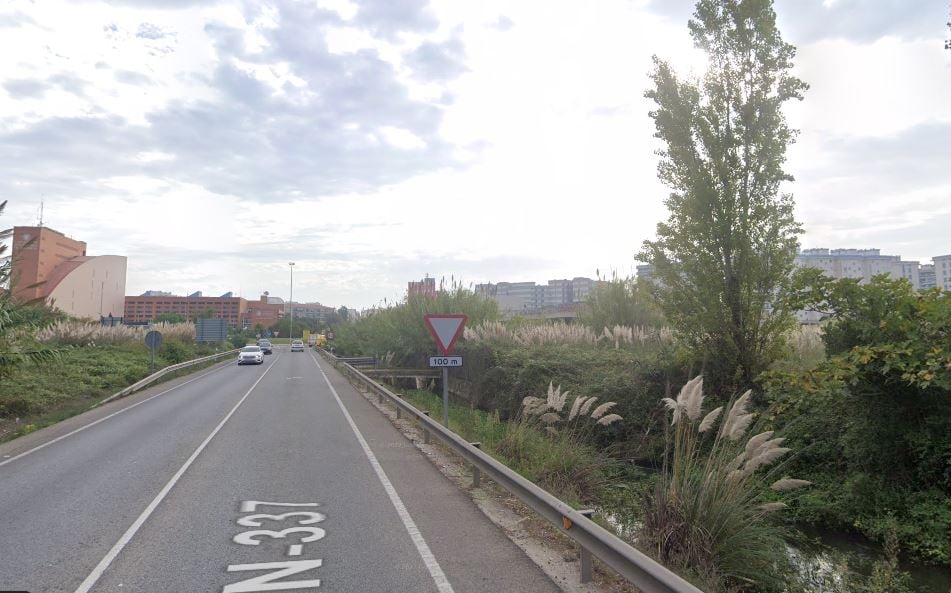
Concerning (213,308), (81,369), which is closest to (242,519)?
(81,369)

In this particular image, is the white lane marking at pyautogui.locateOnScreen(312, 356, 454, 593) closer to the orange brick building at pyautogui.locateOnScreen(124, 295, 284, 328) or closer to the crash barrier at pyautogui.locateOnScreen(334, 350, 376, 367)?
the crash barrier at pyautogui.locateOnScreen(334, 350, 376, 367)

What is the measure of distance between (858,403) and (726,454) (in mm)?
3636

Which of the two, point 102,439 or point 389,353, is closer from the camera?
point 102,439

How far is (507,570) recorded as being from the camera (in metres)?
5.33

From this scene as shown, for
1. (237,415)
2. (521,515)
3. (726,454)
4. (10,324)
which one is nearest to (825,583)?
(726,454)

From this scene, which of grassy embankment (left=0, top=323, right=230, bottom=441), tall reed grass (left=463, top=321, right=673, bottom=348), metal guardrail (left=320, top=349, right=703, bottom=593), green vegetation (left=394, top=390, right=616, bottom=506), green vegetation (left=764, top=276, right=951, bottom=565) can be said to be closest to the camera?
metal guardrail (left=320, top=349, right=703, bottom=593)

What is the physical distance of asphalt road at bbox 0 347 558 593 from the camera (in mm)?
5121

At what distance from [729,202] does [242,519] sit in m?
10.2

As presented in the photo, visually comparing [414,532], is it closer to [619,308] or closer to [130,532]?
[130,532]

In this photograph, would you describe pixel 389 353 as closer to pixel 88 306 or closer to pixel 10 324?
pixel 10 324

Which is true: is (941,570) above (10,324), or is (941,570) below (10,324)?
below

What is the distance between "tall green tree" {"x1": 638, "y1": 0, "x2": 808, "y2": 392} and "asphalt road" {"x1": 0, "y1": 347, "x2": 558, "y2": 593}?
6200 mm

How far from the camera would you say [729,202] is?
39.8 feet

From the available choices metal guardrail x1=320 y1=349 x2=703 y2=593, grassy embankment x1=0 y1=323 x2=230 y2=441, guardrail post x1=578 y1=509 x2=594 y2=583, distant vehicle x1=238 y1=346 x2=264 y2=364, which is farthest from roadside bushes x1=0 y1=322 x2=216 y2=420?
guardrail post x1=578 y1=509 x2=594 y2=583
